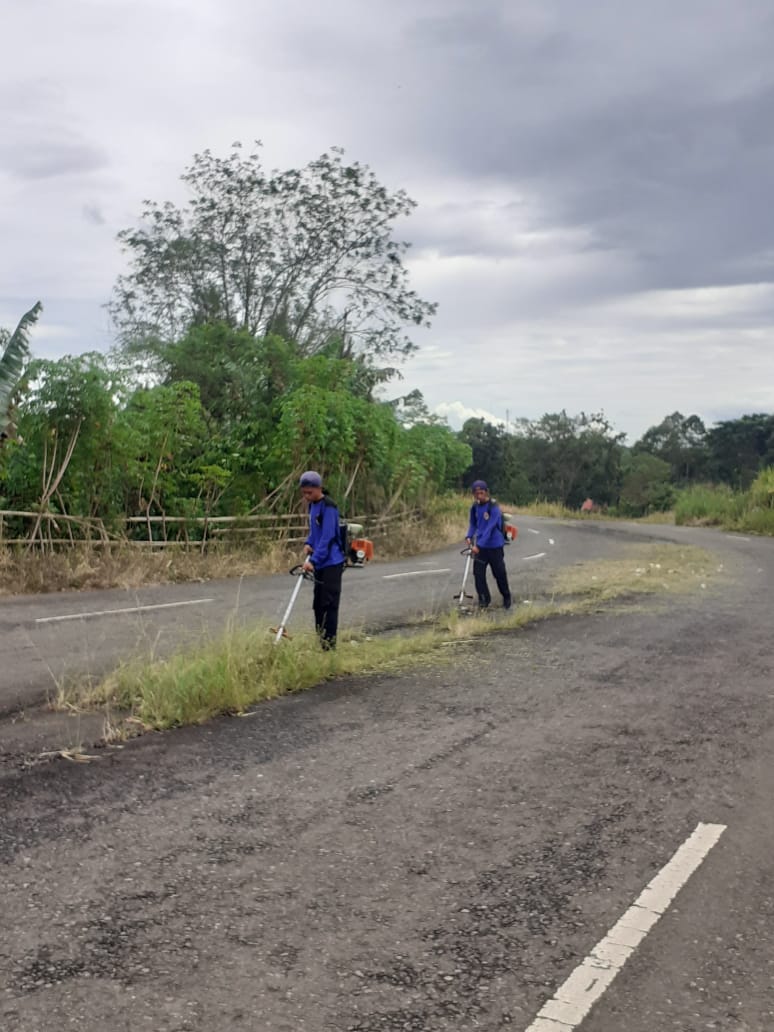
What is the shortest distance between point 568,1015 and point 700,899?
123 cm

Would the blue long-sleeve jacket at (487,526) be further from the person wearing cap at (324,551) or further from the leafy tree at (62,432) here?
the leafy tree at (62,432)

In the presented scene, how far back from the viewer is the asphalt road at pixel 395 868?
11.6 feet

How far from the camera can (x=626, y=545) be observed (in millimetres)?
28484

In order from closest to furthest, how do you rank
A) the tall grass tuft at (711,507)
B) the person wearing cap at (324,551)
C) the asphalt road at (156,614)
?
the asphalt road at (156,614), the person wearing cap at (324,551), the tall grass tuft at (711,507)

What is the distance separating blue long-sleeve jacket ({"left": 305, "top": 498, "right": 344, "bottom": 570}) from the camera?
393 inches

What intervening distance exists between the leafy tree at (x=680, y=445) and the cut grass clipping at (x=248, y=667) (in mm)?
90970

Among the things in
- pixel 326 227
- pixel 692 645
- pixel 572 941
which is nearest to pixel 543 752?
pixel 572 941

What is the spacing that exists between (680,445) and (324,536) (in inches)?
4023

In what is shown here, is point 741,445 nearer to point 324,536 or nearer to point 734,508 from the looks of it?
point 734,508

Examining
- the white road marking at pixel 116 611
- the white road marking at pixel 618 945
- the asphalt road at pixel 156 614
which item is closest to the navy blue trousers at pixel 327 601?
the asphalt road at pixel 156 614

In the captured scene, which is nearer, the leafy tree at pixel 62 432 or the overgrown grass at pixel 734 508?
the leafy tree at pixel 62 432

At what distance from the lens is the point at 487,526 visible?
14.3 meters

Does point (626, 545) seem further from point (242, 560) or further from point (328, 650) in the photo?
point (328, 650)

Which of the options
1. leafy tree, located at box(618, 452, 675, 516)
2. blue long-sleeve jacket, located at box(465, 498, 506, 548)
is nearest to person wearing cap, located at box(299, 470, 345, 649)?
blue long-sleeve jacket, located at box(465, 498, 506, 548)
